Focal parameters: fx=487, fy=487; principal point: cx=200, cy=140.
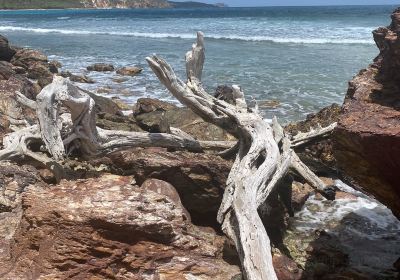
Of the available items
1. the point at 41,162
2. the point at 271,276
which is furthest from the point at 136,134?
the point at 271,276

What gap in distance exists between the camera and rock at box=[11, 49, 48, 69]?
56.4ft

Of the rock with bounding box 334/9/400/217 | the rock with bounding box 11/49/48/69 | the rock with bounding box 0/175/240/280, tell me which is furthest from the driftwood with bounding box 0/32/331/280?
the rock with bounding box 11/49/48/69

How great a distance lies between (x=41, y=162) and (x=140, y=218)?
270cm

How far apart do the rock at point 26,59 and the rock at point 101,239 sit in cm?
1400

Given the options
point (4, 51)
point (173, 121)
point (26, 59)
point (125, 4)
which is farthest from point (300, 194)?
point (125, 4)

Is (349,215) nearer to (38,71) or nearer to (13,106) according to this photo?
(13,106)

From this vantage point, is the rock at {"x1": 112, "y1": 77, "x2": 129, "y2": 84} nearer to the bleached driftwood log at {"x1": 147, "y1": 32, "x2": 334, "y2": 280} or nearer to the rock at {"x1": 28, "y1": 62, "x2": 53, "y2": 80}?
the rock at {"x1": 28, "y1": 62, "x2": 53, "y2": 80}

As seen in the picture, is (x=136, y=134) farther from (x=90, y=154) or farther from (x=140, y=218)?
(x=140, y=218)

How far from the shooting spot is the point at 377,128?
3521mm

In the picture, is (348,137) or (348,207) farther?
(348,207)

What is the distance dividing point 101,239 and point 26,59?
15.1m

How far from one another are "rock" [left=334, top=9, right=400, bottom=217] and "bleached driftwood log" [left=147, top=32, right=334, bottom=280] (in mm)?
986

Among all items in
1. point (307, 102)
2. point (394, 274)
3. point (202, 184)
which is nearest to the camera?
point (394, 274)

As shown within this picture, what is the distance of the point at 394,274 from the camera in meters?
4.98
